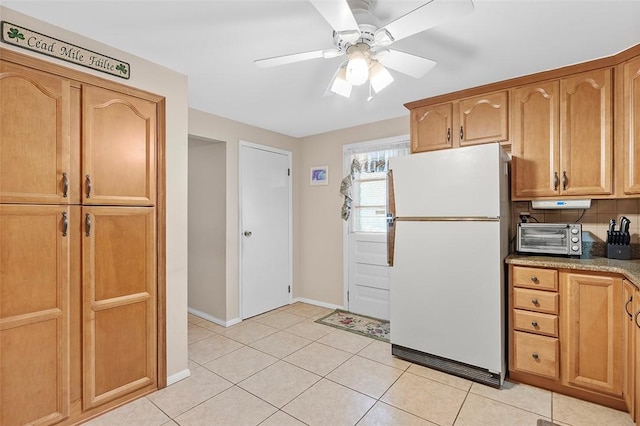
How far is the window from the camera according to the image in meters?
3.59

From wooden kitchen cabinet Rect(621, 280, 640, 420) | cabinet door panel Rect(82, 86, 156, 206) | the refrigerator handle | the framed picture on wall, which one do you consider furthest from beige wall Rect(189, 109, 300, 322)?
wooden kitchen cabinet Rect(621, 280, 640, 420)

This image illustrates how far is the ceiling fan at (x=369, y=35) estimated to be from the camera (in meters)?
1.22

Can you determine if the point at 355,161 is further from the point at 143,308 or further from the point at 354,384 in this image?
the point at 143,308

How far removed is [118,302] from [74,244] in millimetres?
458

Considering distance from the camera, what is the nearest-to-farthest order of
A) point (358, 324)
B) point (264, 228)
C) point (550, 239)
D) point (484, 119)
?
point (550, 239) → point (484, 119) → point (358, 324) → point (264, 228)

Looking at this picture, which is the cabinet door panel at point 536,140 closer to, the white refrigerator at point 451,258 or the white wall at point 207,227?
the white refrigerator at point 451,258

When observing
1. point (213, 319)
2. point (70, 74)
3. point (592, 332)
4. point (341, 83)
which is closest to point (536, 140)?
point (592, 332)

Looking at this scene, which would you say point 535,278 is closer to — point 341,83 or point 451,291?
point 451,291

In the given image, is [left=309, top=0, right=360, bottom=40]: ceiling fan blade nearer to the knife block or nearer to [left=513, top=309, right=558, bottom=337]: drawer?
[left=513, top=309, right=558, bottom=337]: drawer

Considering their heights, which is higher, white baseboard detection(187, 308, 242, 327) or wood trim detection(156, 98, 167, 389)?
wood trim detection(156, 98, 167, 389)

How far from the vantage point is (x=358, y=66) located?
4.95 feet

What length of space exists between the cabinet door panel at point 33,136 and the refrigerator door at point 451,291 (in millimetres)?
2379

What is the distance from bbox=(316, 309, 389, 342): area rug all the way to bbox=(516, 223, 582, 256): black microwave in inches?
60.0

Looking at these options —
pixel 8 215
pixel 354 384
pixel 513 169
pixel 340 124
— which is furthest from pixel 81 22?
pixel 513 169
